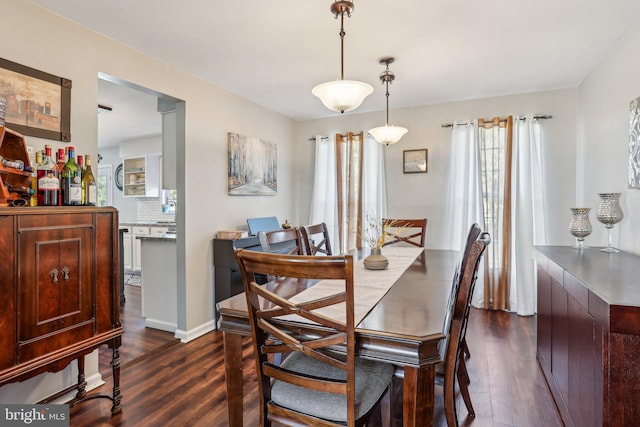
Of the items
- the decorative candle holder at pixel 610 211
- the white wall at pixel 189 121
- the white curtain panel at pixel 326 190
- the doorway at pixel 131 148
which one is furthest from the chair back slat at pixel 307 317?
the white curtain panel at pixel 326 190

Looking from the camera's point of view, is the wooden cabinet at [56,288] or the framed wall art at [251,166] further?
the framed wall art at [251,166]

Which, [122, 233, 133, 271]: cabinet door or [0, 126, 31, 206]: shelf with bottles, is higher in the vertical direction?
[0, 126, 31, 206]: shelf with bottles

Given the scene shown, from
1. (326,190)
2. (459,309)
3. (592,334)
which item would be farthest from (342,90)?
(326,190)

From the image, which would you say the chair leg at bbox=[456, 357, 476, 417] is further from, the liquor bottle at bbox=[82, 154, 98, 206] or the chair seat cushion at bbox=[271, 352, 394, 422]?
the liquor bottle at bbox=[82, 154, 98, 206]

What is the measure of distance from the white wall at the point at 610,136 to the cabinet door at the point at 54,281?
11.2ft

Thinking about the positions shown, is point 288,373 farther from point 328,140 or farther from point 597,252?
point 328,140

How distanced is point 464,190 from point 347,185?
4.77ft

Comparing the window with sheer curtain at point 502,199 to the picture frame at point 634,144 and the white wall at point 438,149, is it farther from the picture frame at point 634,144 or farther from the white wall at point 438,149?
the picture frame at point 634,144

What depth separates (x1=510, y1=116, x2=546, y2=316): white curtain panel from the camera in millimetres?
3680

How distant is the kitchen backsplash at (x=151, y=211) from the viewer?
20.5 feet

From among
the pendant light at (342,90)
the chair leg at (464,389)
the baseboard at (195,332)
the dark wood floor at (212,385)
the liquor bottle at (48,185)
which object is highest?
the pendant light at (342,90)

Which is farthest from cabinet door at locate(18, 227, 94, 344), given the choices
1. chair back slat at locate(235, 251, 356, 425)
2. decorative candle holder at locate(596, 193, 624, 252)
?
decorative candle holder at locate(596, 193, 624, 252)

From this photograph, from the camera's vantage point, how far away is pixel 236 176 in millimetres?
3713

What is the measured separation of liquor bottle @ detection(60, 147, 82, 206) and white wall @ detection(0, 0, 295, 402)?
Answer: 0.24 m
